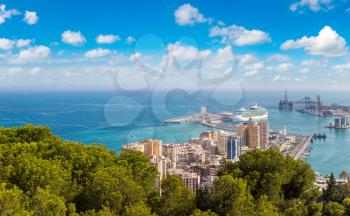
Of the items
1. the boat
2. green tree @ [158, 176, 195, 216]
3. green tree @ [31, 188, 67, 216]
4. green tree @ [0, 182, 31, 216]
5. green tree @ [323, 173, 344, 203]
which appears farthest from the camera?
the boat

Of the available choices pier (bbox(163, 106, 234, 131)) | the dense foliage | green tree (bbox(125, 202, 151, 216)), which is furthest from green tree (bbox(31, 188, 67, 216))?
pier (bbox(163, 106, 234, 131))

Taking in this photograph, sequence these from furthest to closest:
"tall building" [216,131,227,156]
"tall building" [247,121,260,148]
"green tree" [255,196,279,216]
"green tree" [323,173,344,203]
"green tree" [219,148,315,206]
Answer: "tall building" [247,121,260,148], "tall building" [216,131,227,156], "green tree" [323,173,344,203], "green tree" [219,148,315,206], "green tree" [255,196,279,216]

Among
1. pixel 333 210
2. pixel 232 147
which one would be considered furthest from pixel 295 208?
pixel 232 147

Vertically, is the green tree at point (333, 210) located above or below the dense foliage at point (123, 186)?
below

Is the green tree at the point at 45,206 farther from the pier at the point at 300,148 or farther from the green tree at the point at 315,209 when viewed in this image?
the pier at the point at 300,148

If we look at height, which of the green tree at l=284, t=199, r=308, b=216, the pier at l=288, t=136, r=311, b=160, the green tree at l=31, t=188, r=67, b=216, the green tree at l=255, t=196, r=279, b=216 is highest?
the green tree at l=31, t=188, r=67, b=216

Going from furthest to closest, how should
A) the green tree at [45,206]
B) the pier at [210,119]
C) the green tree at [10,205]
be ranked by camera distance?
1. the pier at [210,119]
2. the green tree at [45,206]
3. the green tree at [10,205]

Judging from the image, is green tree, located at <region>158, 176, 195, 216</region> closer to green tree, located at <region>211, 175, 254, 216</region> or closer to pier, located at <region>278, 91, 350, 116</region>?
green tree, located at <region>211, 175, 254, 216</region>

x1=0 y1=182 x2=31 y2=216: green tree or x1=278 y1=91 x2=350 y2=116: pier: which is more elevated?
x1=0 y1=182 x2=31 y2=216: green tree

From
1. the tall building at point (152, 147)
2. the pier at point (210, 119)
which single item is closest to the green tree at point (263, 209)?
the tall building at point (152, 147)
